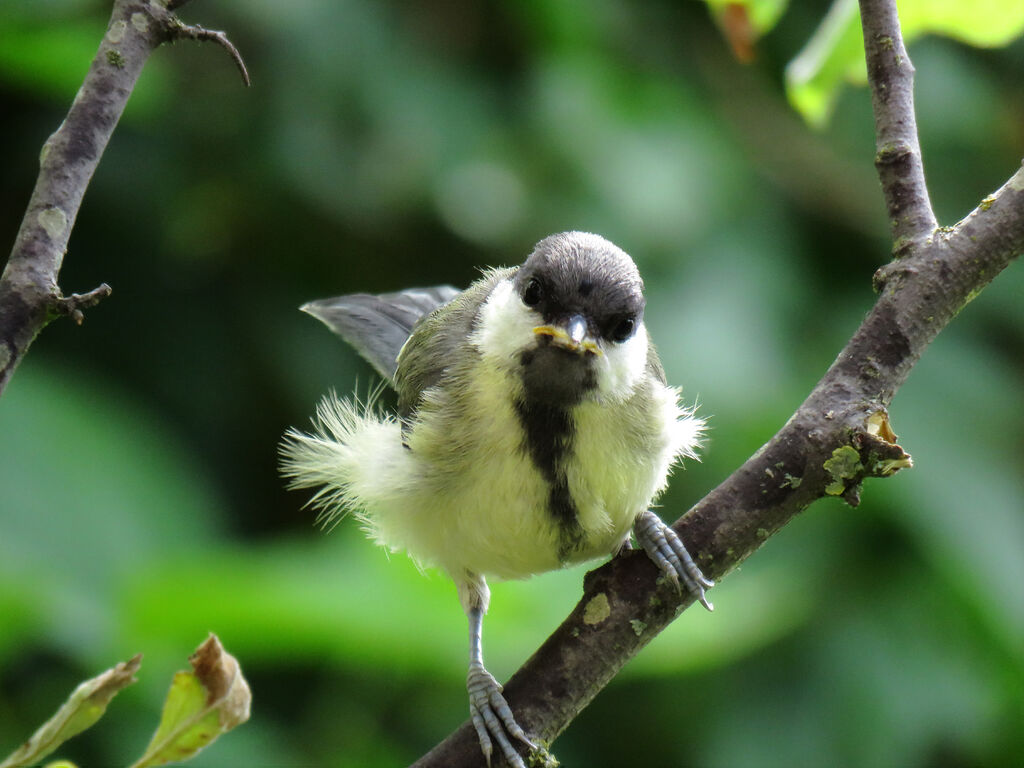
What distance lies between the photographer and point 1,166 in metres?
3.51

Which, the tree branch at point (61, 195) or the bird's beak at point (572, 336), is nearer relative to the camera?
the tree branch at point (61, 195)

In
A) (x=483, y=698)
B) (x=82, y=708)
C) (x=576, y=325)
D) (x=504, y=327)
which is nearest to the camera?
(x=82, y=708)

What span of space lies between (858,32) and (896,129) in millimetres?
134

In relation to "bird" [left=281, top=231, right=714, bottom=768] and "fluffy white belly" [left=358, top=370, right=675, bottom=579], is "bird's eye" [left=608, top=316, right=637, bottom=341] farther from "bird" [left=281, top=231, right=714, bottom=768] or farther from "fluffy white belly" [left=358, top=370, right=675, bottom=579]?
"fluffy white belly" [left=358, top=370, right=675, bottom=579]

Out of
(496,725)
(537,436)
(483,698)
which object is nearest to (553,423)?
(537,436)

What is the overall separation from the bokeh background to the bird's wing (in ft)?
0.26

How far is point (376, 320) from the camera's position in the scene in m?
2.66

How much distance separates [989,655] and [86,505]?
244 cm

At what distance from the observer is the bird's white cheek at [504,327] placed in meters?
1.94

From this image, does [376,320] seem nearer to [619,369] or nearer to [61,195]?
[619,369]

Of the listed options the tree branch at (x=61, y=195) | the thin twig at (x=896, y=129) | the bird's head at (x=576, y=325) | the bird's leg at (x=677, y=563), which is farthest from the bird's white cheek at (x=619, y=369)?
the tree branch at (x=61, y=195)

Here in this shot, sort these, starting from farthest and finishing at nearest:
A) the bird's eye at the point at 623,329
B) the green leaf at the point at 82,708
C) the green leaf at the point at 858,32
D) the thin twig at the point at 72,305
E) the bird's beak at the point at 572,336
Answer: the bird's eye at the point at 623,329
the bird's beak at the point at 572,336
the green leaf at the point at 858,32
the thin twig at the point at 72,305
the green leaf at the point at 82,708

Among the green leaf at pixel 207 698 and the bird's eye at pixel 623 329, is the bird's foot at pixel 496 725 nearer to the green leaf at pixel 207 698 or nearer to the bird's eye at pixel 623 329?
the green leaf at pixel 207 698

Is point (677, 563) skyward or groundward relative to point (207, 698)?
skyward
